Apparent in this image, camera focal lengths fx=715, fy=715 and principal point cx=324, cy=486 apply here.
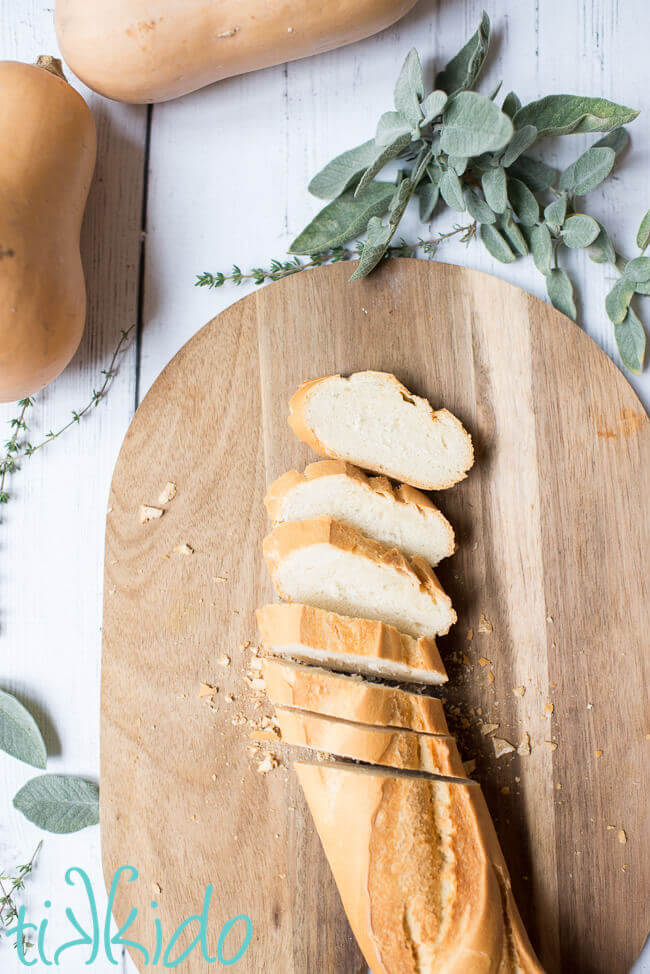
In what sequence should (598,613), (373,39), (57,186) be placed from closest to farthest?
(57,186), (598,613), (373,39)

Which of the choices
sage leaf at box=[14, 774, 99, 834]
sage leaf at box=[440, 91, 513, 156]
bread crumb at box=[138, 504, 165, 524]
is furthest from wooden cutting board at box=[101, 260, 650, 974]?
sage leaf at box=[440, 91, 513, 156]

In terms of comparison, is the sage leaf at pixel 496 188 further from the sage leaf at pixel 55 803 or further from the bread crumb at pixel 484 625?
the sage leaf at pixel 55 803

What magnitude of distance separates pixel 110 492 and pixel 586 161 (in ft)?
5.02

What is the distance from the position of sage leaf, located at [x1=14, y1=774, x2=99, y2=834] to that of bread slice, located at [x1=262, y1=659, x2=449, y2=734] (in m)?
0.71

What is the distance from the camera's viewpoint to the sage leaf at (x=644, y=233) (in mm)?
1867

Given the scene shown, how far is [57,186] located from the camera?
1757 millimetres

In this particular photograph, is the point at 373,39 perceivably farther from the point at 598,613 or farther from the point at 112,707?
the point at 112,707

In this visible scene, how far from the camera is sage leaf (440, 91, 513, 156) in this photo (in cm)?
160

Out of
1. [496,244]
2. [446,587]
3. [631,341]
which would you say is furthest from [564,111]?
[446,587]

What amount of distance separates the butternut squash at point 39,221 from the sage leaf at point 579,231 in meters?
1.27

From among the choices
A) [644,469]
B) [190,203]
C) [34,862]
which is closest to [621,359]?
[644,469]

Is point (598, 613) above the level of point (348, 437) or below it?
below

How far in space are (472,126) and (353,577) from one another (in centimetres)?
110

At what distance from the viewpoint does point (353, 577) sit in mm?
1751
